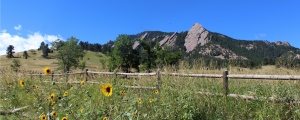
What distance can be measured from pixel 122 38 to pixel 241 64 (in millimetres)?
25570

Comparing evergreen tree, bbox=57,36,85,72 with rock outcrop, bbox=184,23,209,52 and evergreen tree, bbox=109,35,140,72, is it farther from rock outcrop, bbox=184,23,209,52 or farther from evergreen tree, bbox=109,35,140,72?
rock outcrop, bbox=184,23,209,52

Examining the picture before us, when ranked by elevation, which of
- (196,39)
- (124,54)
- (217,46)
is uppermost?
(196,39)

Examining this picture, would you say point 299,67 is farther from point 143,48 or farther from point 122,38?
point 122,38

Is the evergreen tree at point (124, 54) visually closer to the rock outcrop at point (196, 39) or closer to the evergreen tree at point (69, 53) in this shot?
the evergreen tree at point (69, 53)

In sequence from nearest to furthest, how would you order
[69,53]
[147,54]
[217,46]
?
[147,54]
[69,53]
[217,46]

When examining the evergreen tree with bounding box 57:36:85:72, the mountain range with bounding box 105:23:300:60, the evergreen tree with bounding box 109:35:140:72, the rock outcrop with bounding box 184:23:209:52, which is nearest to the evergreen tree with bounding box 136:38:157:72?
the evergreen tree with bounding box 109:35:140:72

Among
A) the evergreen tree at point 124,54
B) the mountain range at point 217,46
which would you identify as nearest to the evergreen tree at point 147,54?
the evergreen tree at point 124,54

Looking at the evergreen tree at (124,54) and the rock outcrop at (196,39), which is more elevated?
the rock outcrop at (196,39)

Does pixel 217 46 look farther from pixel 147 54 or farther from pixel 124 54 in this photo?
pixel 124 54

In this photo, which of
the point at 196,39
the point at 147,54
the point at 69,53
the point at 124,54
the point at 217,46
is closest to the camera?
the point at 124,54

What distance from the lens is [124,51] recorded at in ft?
90.7

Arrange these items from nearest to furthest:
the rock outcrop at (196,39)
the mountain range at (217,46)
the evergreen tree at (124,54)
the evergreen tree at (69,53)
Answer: the evergreen tree at (124,54) → the evergreen tree at (69,53) → the mountain range at (217,46) → the rock outcrop at (196,39)

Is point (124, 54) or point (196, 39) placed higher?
point (196, 39)

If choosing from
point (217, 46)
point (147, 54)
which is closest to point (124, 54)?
point (147, 54)
